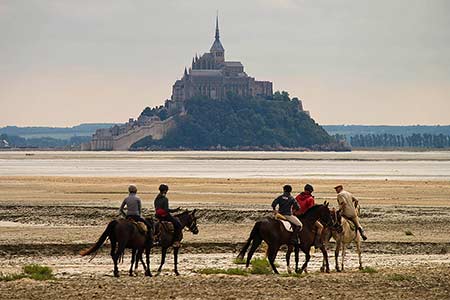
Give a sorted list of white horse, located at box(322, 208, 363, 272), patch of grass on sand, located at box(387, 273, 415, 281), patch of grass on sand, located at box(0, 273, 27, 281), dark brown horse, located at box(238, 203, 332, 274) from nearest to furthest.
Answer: patch of grass on sand, located at box(0, 273, 27, 281)
patch of grass on sand, located at box(387, 273, 415, 281)
dark brown horse, located at box(238, 203, 332, 274)
white horse, located at box(322, 208, 363, 272)

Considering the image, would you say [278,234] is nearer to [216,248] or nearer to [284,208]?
[284,208]

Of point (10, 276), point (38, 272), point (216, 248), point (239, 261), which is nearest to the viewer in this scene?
point (10, 276)

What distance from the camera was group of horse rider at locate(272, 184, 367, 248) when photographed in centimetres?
2400

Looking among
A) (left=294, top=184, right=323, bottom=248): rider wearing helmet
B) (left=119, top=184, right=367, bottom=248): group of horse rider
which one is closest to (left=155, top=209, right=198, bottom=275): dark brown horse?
(left=119, top=184, right=367, bottom=248): group of horse rider

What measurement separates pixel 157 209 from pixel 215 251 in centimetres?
546

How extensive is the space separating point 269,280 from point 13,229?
14.7 metres

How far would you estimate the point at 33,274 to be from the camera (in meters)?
22.2

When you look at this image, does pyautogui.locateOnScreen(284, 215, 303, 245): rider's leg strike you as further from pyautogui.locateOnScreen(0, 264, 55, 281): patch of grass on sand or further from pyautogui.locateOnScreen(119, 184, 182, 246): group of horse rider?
pyautogui.locateOnScreen(0, 264, 55, 281): patch of grass on sand

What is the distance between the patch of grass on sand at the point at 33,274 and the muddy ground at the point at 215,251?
291 millimetres

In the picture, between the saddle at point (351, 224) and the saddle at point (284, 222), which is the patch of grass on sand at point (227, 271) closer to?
the saddle at point (284, 222)

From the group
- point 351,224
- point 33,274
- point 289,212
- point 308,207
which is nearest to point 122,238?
point 33,274

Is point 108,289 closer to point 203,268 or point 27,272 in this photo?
point 27,272

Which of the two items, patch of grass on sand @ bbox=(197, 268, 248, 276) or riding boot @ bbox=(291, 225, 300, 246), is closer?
patch of grass on sand @ bbox=(197, 268, 248, 276)

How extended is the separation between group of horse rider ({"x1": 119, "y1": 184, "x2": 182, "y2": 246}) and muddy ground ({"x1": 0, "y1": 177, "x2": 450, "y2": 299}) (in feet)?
3.31
